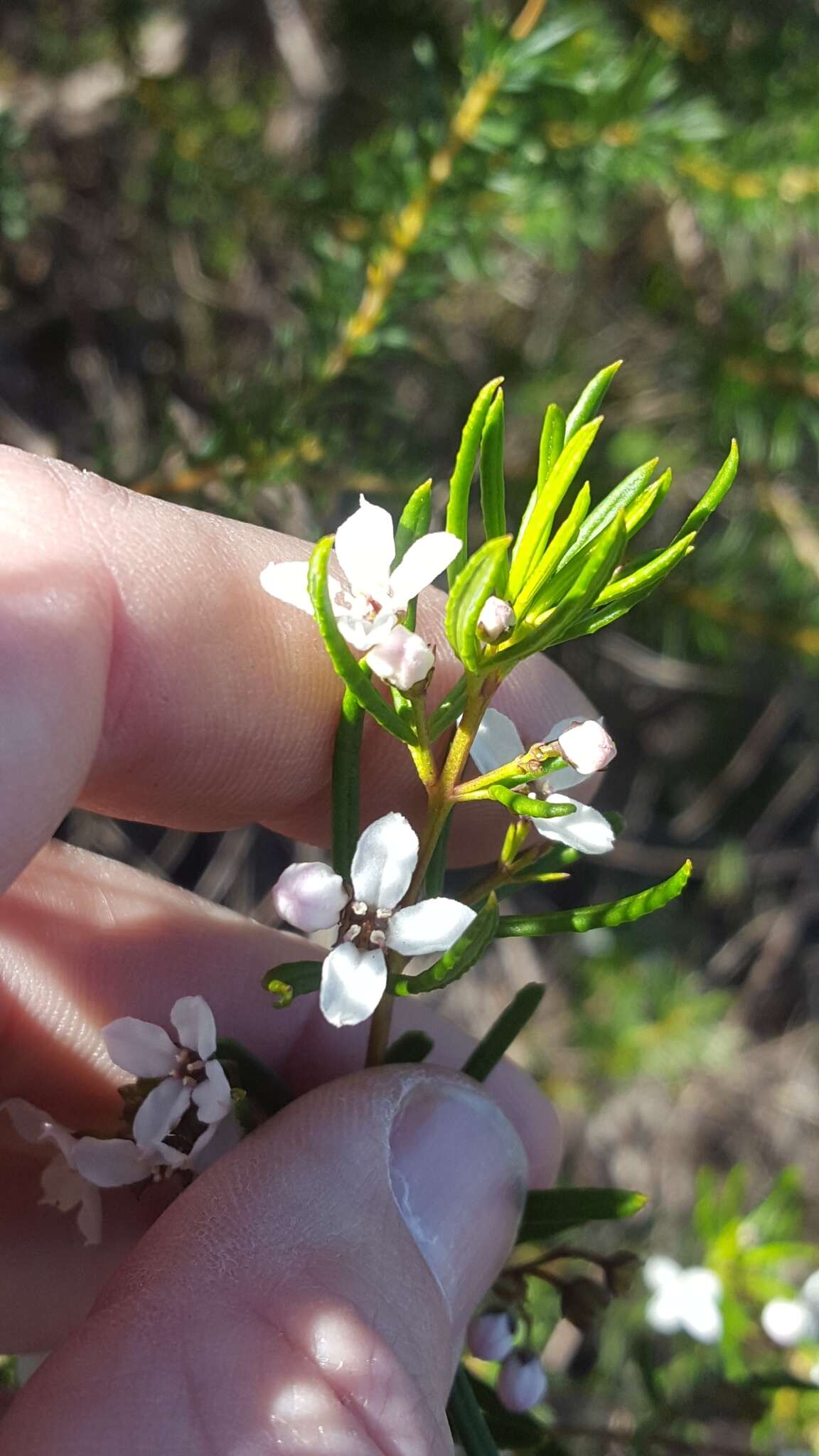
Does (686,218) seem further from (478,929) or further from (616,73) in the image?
(478,929)

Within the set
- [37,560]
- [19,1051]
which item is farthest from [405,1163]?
[37,560]

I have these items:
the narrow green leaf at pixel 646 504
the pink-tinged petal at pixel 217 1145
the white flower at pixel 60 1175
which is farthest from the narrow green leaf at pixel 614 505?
the white flower at pixel 60 1175

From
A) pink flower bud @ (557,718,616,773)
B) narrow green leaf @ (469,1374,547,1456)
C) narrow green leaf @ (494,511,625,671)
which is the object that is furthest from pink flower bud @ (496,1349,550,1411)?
narrow green leaf @ (494,511,625,671)

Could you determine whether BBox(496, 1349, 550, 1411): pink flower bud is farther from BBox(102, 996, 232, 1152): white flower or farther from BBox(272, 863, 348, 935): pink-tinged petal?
BBox(272, 863, 348, 935): pink-tinged petal

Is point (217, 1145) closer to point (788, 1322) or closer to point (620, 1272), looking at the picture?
point (620, 1272)

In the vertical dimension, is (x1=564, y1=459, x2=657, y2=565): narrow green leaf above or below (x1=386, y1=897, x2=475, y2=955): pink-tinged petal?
above
